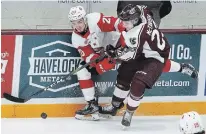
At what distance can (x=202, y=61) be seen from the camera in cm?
433

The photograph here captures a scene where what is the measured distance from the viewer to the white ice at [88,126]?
392cm

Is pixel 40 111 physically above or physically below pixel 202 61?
below

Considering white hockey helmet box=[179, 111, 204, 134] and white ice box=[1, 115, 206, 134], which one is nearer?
white hockey helmet box=[179, 111, 204, 134]

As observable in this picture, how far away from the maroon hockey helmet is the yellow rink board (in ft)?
2.64

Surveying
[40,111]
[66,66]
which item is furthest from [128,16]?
[40,111]

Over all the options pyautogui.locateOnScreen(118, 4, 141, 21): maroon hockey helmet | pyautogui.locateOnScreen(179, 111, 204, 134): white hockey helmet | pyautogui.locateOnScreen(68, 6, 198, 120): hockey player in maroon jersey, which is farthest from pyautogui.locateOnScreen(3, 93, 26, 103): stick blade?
pyautogui.locateOnScreen(179, 111, 204, 134): white hockey helmet

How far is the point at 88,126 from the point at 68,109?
0.29 meters

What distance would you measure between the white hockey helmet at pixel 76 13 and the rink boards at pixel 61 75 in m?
0.23

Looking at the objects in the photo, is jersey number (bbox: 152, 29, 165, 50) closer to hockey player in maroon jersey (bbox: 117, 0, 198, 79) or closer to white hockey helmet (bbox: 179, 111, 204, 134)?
hockey player in maroon jersey (bbox: 117, 0, 198, 79)

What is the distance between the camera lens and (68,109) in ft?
14.0

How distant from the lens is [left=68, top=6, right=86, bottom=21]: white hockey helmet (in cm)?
394

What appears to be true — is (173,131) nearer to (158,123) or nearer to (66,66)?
(158,123)

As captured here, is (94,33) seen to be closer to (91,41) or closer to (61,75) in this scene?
(91,41)

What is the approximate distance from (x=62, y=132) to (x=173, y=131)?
76 centimetres
